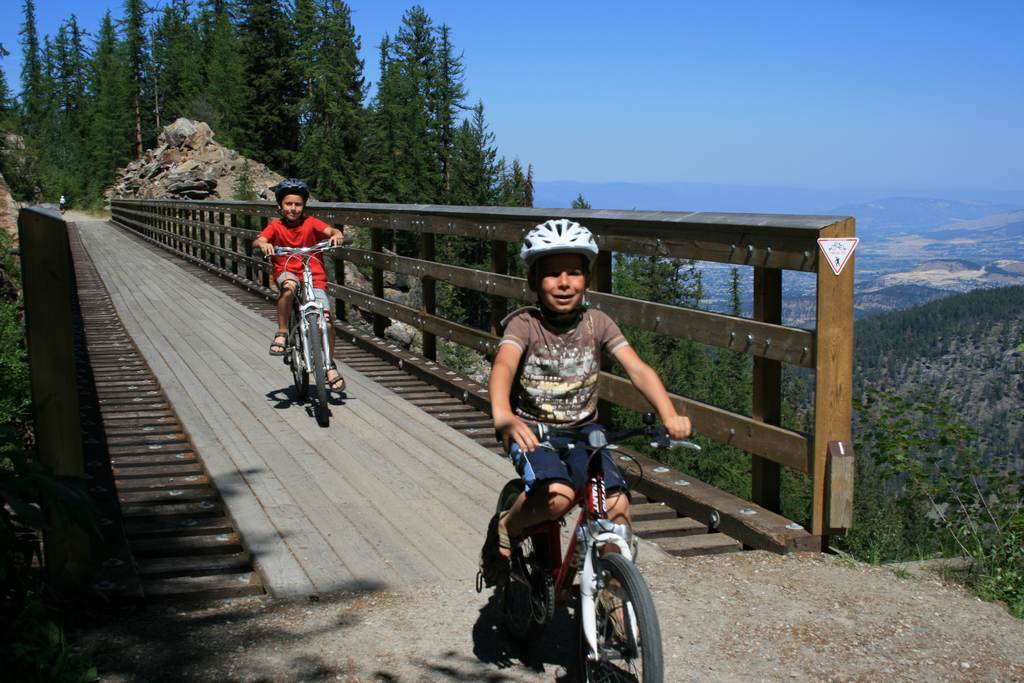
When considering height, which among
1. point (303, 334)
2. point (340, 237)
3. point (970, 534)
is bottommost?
point (970, 534)

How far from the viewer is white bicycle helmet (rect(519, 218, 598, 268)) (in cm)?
339

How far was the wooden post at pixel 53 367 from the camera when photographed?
12.5 feet

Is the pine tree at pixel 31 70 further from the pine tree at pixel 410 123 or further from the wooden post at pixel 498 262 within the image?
the wooden post at pixel 498 262

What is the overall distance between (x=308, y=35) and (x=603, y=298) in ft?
267

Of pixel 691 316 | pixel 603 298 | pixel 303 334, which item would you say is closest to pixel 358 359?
pixel 303 334

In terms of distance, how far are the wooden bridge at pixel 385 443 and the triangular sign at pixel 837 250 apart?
0.15 ft

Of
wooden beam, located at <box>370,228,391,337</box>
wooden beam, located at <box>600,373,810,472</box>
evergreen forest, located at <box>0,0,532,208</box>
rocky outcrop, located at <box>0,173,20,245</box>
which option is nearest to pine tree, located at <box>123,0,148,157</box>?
evergreen forest, located at <box>0,0,532,208</box>

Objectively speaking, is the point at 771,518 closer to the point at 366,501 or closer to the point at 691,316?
the point at 691,316

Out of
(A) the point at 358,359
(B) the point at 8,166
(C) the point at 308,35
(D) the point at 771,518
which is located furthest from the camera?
(C) the point at 308,35

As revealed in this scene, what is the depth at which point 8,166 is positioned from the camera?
25438mm

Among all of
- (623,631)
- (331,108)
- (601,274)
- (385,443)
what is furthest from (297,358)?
(331,108)

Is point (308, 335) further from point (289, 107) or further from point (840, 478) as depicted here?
point (289, 107)

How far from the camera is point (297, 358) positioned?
7.97 m

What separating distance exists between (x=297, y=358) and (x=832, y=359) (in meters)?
4.46
